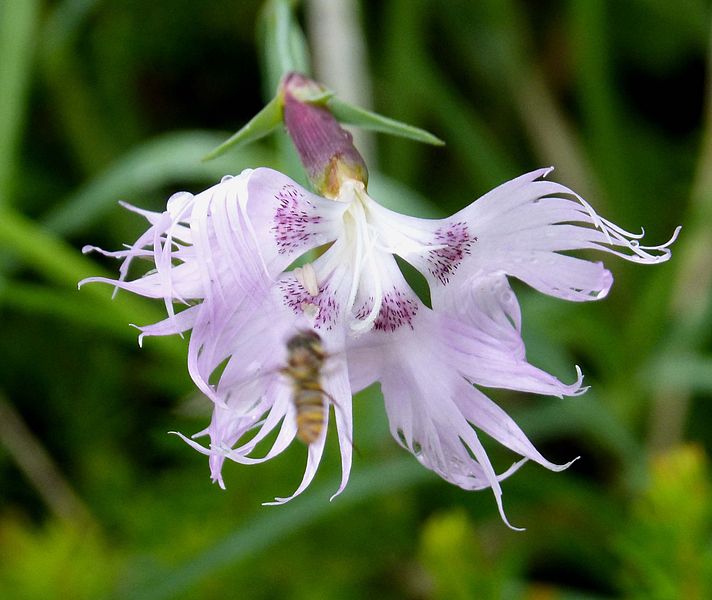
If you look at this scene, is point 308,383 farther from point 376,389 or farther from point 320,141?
point 376,389

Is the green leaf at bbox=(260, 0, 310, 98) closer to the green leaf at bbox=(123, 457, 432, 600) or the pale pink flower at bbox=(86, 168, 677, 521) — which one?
the pale pink flower at bbox=(86, 168, 677, 521)

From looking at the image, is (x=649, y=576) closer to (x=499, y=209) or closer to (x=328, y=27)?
(x=499, y=209)

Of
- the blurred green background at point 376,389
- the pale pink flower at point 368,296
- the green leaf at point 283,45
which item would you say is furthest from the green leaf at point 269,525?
the green leaf at point 283,45

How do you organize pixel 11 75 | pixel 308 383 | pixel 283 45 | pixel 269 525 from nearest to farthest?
pixel 308 383 < pixel 283 45 < pixel 269 525 < pixel 11 75

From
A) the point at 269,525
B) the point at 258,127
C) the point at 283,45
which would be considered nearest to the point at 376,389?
the point at 269,525

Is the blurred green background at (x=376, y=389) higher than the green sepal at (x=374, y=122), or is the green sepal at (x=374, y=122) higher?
the green sepal at (x=374, y=122)

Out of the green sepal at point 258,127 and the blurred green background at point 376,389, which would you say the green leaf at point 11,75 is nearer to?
the blurred green background at point 376,389
